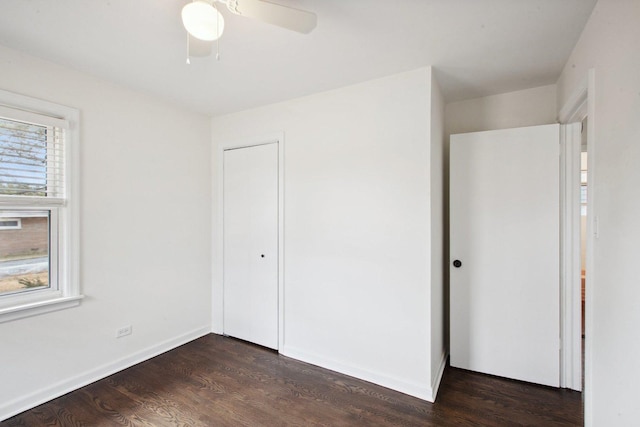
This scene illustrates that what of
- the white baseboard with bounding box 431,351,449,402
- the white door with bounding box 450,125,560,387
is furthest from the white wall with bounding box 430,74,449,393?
the white door with bounding box 450,125,560,387

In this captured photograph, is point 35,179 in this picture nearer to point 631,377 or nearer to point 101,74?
point 101,74

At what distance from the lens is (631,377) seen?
3.87 ft

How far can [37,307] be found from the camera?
2.07 meters

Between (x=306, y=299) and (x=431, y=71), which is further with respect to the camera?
(x=306, y=299)

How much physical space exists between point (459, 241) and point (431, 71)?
1411 mm

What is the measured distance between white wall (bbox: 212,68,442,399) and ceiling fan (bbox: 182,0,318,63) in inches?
43.8

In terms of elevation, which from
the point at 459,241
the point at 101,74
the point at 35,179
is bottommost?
the point at 459,241

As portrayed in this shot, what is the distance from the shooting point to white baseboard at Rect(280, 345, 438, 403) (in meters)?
2.16

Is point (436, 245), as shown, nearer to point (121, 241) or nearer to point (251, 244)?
point (251, 244)

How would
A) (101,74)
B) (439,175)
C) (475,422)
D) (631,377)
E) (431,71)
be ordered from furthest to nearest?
(439,175)
(101,74)
(431,71)
(475,422)
(631,377)

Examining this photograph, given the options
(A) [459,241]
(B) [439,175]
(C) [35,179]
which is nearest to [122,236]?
(C) [35,179]

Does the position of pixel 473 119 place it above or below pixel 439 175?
above

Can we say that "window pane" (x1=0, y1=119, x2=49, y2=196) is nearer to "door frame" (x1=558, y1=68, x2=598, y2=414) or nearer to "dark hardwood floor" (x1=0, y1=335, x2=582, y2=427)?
"dark hardwood floor" (x1=0, y1=335, x2=582, y2=427)

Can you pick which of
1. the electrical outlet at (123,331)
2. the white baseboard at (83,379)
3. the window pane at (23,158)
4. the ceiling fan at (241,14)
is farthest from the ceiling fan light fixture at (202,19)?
the white baseboard at (83,379)
